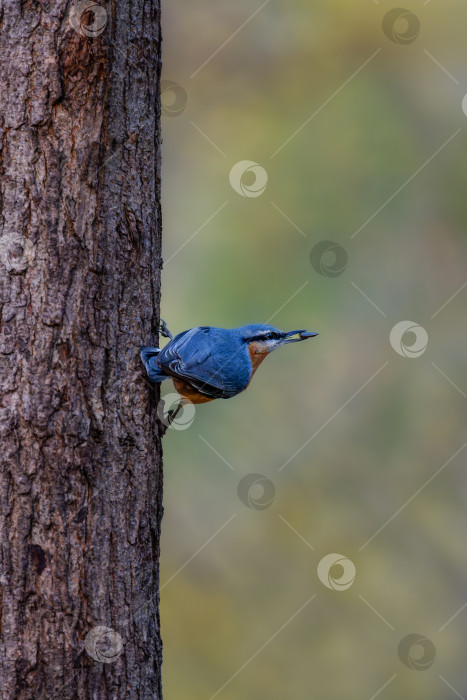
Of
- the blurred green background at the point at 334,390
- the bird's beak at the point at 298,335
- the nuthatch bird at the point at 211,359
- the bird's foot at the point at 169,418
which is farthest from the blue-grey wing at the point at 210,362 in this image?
the blurred green background at the point at 334,390

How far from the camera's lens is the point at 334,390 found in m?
6.45

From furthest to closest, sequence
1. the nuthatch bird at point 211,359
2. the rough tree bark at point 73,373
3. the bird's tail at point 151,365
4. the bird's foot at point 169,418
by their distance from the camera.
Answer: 1. the nuthatch bird at point 211,359
2. the bird's foot at point 169,418
3. the bird's tail at point 151,365
4. the rough tree bark at point 73,373

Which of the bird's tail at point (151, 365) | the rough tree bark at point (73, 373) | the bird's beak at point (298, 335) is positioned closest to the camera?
the rough tree bark at point (73, 373)

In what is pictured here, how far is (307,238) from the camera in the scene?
20.8ft

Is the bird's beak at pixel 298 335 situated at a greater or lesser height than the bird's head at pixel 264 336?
lesser

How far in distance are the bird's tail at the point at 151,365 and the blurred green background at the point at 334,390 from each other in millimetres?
3785

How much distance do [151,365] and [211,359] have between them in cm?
53

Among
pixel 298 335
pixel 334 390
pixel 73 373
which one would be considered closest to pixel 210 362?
pixel 298 335

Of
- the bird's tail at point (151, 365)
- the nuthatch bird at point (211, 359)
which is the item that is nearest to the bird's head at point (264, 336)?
the nuthatch bird at point (211, 359)

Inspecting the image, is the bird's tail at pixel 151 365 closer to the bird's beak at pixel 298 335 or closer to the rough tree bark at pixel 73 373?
the rough tree bark at pixel 73 373

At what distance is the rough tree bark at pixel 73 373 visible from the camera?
2.08m

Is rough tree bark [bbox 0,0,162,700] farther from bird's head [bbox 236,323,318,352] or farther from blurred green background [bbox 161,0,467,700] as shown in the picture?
blurred green background [bbox 161,0,467,700]

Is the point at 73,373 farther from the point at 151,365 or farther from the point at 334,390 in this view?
the point at 334,390

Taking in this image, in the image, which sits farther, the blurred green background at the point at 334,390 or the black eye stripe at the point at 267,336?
the blurred green background at the point at 334,390
